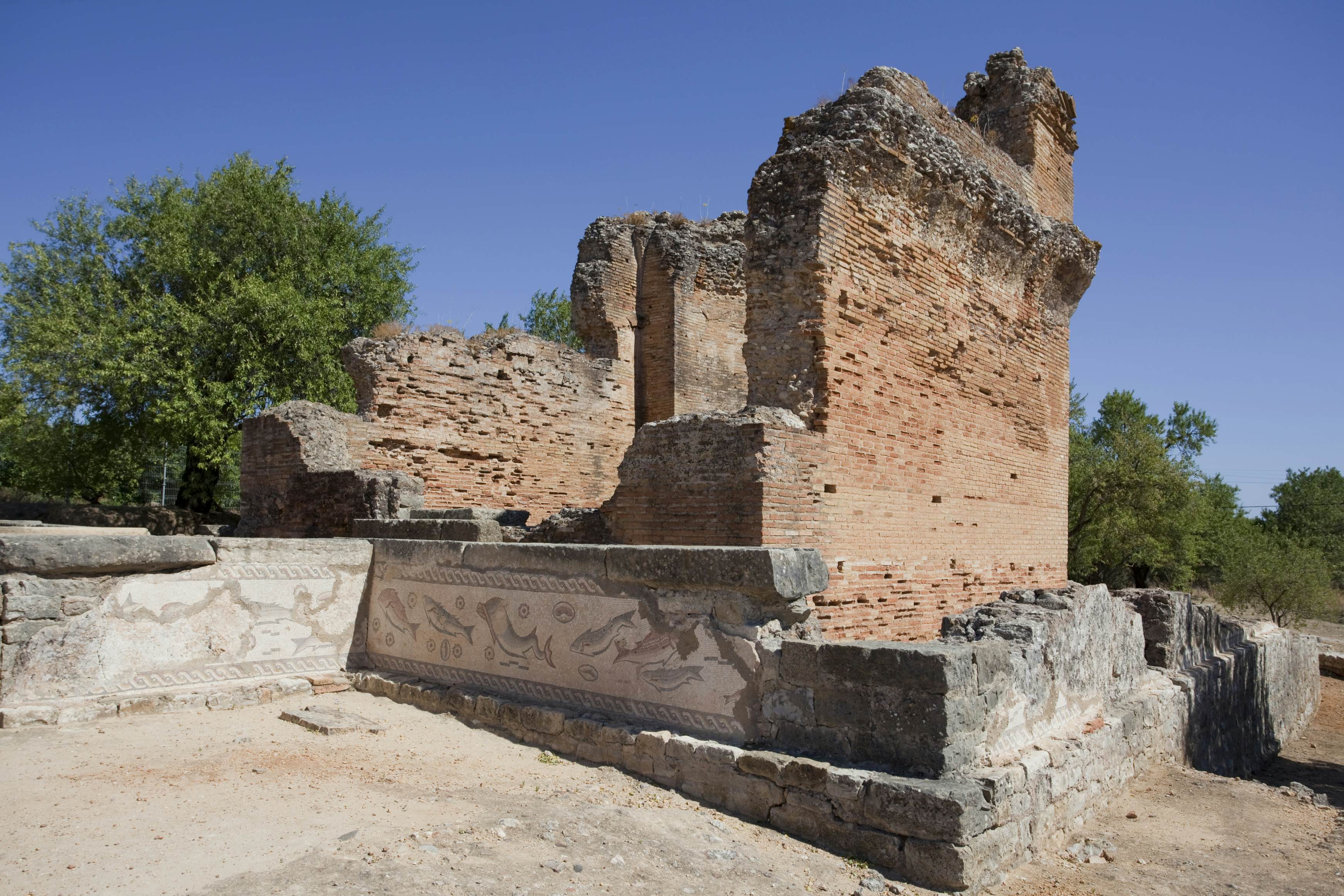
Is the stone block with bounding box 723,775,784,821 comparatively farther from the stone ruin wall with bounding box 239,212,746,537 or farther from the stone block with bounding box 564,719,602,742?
the stone ruin wall with bounding box 239,212,746,537

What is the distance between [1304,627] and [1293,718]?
13385 millimetres

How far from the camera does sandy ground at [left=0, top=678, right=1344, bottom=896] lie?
2879 millimetres

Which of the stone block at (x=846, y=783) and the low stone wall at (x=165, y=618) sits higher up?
the low stone wall at (x=165, y=618)

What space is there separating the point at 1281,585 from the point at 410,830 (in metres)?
22.7

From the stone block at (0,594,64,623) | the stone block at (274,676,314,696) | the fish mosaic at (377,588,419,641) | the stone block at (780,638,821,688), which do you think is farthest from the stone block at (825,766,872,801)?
the stone block at (0,594,64,623)

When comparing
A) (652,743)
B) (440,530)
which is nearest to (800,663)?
(652,743)

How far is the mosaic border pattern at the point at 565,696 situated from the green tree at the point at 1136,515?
1853 cm

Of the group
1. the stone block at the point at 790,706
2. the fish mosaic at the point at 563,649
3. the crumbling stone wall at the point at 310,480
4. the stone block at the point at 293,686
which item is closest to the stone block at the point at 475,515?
the crumbling stone wall at the point at 310,480

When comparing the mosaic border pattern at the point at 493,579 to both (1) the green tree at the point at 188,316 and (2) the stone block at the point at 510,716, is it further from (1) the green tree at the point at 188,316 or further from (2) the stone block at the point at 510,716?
(1) the green tree at the point at 188,316

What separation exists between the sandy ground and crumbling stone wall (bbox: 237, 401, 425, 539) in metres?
4.25

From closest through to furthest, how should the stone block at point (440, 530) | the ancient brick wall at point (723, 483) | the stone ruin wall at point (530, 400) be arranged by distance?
the ancient brick wall at point (723, 483), the stone block at point (440, 530), the stone ruin wall at point (530, 400)

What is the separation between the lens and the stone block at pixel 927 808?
3.32 m

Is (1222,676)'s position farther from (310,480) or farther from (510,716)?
(310,480)

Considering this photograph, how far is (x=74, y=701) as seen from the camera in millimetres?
4574
